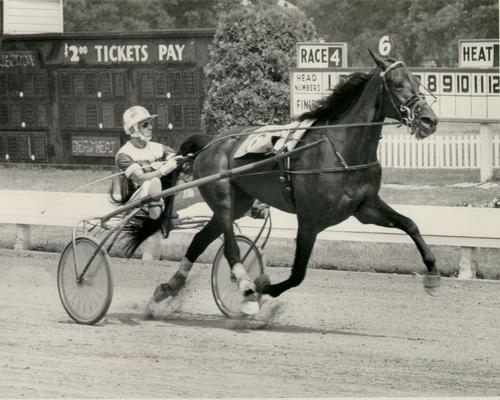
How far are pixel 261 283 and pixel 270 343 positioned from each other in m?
0.63

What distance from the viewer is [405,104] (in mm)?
7047

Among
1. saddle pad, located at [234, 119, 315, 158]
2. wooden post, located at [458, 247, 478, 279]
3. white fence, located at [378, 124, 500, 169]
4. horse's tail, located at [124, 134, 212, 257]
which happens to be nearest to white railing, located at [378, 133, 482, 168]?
white fence, located at [378, 124, 500, 169]

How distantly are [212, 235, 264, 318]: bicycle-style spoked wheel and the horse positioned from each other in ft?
1.57

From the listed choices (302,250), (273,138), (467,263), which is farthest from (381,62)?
(467,263)

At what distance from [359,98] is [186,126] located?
10481mm

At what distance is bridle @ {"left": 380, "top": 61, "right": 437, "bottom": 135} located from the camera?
6980mm

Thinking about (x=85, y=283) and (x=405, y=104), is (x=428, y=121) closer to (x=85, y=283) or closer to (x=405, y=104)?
(x=405, y=104)

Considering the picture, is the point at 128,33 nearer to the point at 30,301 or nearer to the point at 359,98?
the point at 30,301

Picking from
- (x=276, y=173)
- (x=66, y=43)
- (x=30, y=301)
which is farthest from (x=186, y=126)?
(x=276, y=173)

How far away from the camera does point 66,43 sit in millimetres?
19203

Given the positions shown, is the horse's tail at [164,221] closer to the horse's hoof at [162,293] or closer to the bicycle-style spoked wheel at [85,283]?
the horse's hoof at [162,293]

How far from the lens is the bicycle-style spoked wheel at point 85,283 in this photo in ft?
25.9

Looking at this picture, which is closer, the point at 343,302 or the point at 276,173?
the point at 276,173

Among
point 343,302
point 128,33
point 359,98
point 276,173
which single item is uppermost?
point 128,33
